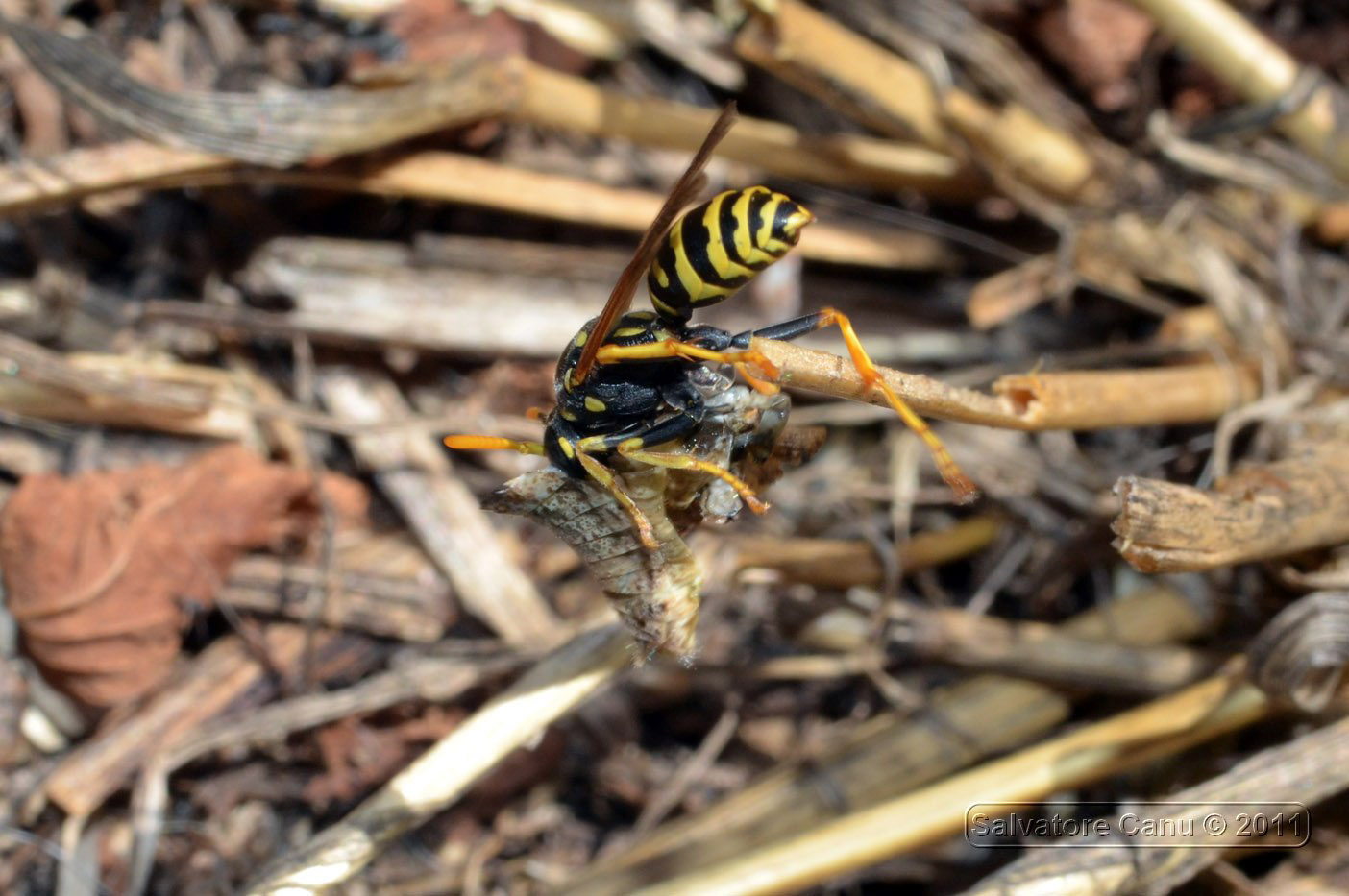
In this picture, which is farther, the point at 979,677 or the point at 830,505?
the point at 830,505

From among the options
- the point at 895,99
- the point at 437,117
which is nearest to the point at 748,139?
the point at 895,99

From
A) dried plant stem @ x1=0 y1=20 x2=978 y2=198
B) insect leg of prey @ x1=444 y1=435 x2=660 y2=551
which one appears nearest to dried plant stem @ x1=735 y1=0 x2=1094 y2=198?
dried plant stem @ x1=0 y1=20 x2=978 y2=198

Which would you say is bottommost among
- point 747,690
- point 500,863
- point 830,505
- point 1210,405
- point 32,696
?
point 500,863

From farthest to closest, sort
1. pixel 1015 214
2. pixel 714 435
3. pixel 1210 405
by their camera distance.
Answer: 1. pixel 1015 214
2. pixel 1210 405
3. pixel 714 435

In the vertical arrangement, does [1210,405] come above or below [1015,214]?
below

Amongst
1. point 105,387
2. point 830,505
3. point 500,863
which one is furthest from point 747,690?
point 105,387

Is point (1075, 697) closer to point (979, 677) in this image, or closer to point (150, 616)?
point (979, 677)
